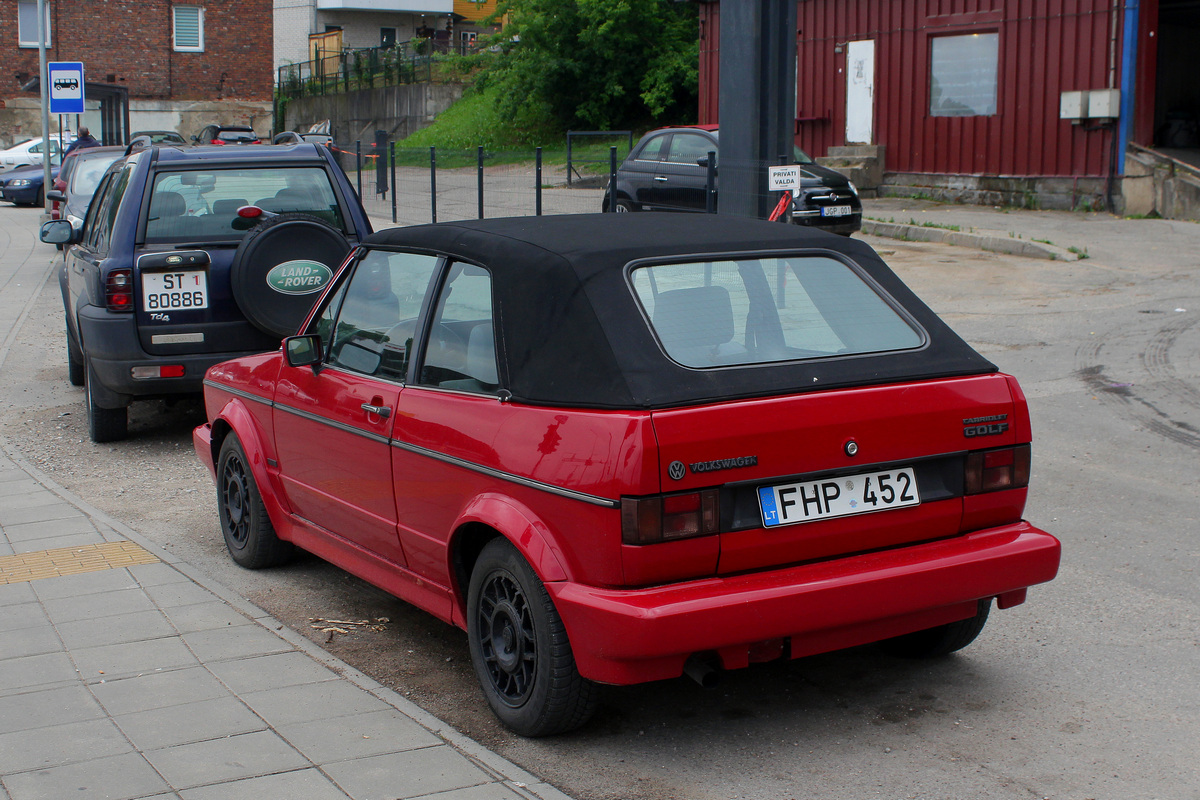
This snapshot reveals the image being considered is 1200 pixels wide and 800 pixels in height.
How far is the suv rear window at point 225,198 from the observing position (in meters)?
7.88

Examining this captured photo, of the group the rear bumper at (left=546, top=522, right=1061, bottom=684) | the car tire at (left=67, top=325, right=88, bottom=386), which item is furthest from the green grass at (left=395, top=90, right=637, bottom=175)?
the rear bumper at (left=546, top=522, right=1061, bottom=684)

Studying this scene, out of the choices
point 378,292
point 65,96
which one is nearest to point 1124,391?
point 378,292

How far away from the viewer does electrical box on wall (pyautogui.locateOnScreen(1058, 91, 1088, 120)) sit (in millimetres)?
20062

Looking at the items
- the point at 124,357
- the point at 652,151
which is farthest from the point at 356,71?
the point at 124,357

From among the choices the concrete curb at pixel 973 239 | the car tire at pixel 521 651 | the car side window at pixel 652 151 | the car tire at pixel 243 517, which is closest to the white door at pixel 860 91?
the concrete curb at pixel 973 239

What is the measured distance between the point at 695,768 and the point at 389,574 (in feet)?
4.80

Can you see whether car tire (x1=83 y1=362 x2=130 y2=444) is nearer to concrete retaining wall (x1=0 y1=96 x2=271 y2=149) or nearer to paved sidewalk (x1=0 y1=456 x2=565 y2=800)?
paved sidewalk (x1=0 y1=456 x2=565 y2=800)

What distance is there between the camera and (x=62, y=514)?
653 cm

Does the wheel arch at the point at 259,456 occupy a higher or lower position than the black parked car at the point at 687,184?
lower

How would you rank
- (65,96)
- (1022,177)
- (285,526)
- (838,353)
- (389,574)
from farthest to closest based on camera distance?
1. (65,96)
2. (1022,177)
3. (285,526)
4. (389,574)
5. (838,353)

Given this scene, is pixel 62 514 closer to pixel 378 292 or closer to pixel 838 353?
pixel 378 292

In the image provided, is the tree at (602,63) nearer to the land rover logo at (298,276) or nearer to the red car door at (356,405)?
the land rover logo at (298,276)

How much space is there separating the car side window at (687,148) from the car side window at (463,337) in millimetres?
12832

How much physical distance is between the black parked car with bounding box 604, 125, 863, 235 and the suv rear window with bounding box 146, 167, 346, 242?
8437mm
